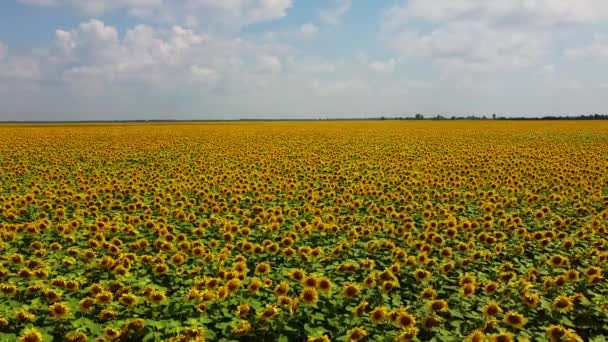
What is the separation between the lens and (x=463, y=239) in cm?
842

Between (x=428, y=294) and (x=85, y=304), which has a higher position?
(x=85, y=304)

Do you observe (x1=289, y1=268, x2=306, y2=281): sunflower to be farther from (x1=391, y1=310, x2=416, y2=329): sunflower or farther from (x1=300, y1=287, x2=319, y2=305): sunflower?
(x1=391, y1=310, x2=416, y2=329): sunflower

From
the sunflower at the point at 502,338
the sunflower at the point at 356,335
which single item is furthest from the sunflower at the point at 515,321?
the sunflower at the point at 356,335

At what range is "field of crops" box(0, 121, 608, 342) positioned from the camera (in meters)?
4.96

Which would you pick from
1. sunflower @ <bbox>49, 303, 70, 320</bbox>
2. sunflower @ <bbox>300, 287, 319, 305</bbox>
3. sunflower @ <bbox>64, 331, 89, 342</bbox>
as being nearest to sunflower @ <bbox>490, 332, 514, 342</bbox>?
sunflower @ <bbox>300, 287, 319, 305</bbox>

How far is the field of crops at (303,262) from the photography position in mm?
4957

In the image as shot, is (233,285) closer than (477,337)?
No

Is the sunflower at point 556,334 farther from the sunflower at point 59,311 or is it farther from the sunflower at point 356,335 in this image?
the sunflower at point 59,311

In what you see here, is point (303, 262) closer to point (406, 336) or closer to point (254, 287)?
point (254, 287)

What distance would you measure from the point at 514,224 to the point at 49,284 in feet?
26.6

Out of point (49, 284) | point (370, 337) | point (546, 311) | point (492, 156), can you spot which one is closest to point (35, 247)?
point (49, 284)

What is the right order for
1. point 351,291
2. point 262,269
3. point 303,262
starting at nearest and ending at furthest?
point 351,291 → point 262,269 → point 303,262

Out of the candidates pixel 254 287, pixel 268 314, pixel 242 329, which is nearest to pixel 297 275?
pixel 254 287

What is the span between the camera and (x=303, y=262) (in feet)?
23.4
